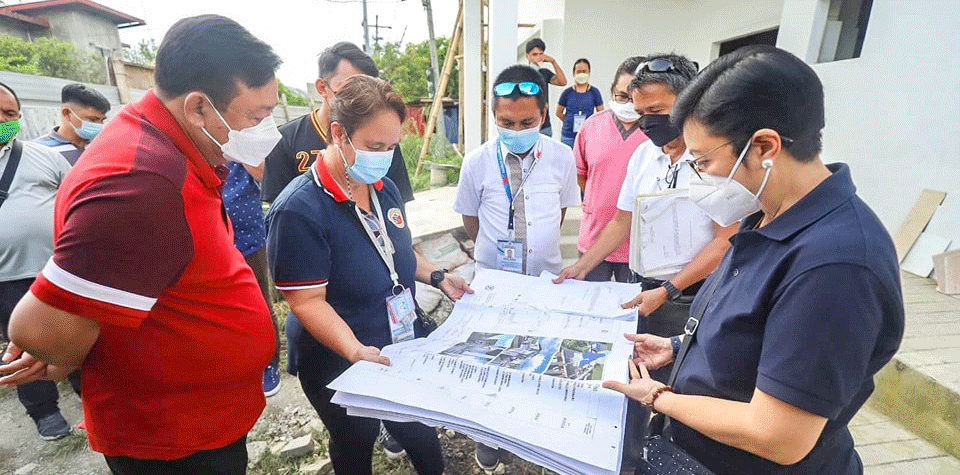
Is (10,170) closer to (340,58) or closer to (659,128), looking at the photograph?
(340,58)

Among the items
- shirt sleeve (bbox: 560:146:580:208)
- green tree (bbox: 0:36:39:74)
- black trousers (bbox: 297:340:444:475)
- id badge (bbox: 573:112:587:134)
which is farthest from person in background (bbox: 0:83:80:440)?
green tree (bbox: 0:36:39:74)

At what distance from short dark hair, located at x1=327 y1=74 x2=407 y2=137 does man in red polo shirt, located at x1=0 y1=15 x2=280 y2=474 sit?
0.75ft

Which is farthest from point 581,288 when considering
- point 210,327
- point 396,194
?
point 210,327

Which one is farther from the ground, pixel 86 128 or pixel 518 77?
pixel 518 77

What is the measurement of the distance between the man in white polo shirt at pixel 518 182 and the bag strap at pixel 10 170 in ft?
7.91

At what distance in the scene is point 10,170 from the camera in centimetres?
239

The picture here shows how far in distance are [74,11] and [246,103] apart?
23878 mm

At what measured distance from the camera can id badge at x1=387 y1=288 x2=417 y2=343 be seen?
4.93 feet

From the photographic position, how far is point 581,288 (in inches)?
67.9

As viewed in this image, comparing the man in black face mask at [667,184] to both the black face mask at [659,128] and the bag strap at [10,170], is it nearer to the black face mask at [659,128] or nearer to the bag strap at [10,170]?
the black face mask at [659,128]

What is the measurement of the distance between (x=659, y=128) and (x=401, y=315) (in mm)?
1145

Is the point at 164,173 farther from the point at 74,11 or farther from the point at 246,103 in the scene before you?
the point at 74,11

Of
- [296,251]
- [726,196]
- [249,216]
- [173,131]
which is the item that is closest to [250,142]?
[173,131]

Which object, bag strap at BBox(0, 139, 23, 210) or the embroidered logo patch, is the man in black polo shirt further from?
bag strap at BBox(0, 139, 23, 210)
